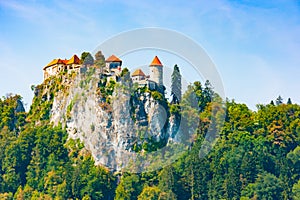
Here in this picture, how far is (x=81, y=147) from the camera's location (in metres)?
67.4

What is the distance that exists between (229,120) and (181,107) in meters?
4.79

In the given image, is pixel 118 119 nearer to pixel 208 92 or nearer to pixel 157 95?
pixel 157 95

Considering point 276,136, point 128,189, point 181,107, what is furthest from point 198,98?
point 128,189

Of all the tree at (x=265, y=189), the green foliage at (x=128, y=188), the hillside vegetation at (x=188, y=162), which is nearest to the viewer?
the tree at (x=265, y=189)

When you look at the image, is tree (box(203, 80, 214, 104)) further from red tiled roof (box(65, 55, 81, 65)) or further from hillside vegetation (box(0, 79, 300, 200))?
red tiled roof (box(65, 55, 81, 65))

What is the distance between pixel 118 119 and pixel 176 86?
7.06m

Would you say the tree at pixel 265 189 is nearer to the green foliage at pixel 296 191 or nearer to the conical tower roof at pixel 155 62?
the green foliage at pixel 296 191

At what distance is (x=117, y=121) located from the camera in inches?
2630

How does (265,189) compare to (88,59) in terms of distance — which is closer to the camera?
(265,189)

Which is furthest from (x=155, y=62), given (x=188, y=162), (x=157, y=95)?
(x=188, y=162)

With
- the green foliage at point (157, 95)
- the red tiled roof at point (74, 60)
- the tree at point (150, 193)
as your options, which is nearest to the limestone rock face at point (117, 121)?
the green foliage at point (157, 95)

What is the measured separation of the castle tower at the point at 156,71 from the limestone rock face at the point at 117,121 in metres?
1.77

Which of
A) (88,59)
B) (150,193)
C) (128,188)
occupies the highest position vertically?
(88,59)

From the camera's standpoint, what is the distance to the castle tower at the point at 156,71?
2640 inches
